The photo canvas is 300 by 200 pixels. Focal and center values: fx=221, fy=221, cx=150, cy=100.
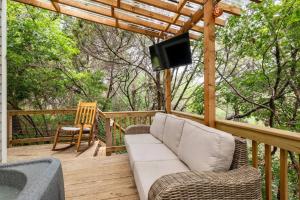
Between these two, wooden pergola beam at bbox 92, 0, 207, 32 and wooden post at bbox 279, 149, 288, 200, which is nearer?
wooden post at bbox 279, 149, 288, 200

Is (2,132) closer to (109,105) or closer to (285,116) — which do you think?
(285,116)

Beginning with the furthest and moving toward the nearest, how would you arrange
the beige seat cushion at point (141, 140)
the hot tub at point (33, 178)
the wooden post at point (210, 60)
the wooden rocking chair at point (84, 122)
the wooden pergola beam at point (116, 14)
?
the wooden rocking chair at point (84, 122), the wooden pergola beam at point (116, 14), the beige seat cushion at point (141, 140), the wooden post at point (210, 60), the hot tub at point (33, 178)

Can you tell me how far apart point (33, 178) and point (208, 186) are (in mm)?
1096

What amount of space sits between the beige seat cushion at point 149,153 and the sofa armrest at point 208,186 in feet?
3.26

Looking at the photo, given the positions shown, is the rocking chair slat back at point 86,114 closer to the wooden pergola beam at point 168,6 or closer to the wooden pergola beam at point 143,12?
the wooden pergola beam at point 143,12

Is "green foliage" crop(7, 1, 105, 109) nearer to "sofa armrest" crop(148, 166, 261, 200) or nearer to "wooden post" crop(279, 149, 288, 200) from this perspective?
"sofa armrest" crop(148, 166, 261, 200)

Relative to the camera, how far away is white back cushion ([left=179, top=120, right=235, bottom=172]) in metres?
1.82

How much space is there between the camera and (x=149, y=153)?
110 inches

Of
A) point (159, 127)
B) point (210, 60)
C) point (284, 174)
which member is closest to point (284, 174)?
point (284, 174)

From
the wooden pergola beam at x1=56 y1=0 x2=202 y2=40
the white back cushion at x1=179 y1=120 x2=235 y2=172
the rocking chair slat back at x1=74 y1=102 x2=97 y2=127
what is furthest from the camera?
the rocking chair slat back at x1=74 y1=102 x2=97 y2=127

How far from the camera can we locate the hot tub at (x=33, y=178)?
1.11 meters

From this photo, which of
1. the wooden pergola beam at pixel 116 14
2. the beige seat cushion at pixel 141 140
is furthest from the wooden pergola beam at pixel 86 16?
the beige seat cushion at pixel 141 140

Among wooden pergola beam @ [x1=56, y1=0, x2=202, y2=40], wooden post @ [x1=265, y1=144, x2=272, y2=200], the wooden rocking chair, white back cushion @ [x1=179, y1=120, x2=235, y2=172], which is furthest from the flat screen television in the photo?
the wooden rocking chair

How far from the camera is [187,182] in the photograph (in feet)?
4.88
